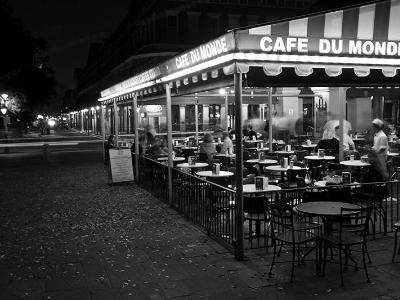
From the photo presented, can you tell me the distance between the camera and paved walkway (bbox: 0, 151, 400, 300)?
567cm

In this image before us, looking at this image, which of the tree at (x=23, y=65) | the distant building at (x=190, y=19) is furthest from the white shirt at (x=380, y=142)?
the distant building at (x=190, y=19)

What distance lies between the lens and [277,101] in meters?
21.3

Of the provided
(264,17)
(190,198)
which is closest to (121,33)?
(264,17)

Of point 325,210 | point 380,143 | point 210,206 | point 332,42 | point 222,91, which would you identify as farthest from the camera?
point 222,91

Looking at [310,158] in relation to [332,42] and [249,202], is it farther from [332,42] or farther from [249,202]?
[332,42]

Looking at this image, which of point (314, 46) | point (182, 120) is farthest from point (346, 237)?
point (182, 120)

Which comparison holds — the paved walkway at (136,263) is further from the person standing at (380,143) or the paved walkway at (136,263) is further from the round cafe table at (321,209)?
the person standing at (380,143)

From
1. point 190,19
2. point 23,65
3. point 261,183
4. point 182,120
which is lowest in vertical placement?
point 261,183

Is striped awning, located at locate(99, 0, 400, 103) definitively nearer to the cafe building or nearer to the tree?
the cafe building

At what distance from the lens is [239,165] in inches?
265

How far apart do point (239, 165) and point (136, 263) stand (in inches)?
82.7

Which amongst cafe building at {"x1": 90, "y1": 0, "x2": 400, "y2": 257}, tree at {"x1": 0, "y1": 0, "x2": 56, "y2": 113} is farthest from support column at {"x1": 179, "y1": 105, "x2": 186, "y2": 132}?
cafe building at {"x1": 90, "y1": 0, "x2": 400, "y2": 257}

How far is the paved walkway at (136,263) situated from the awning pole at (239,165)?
0.30 m

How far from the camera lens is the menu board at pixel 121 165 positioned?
45.9 feet
